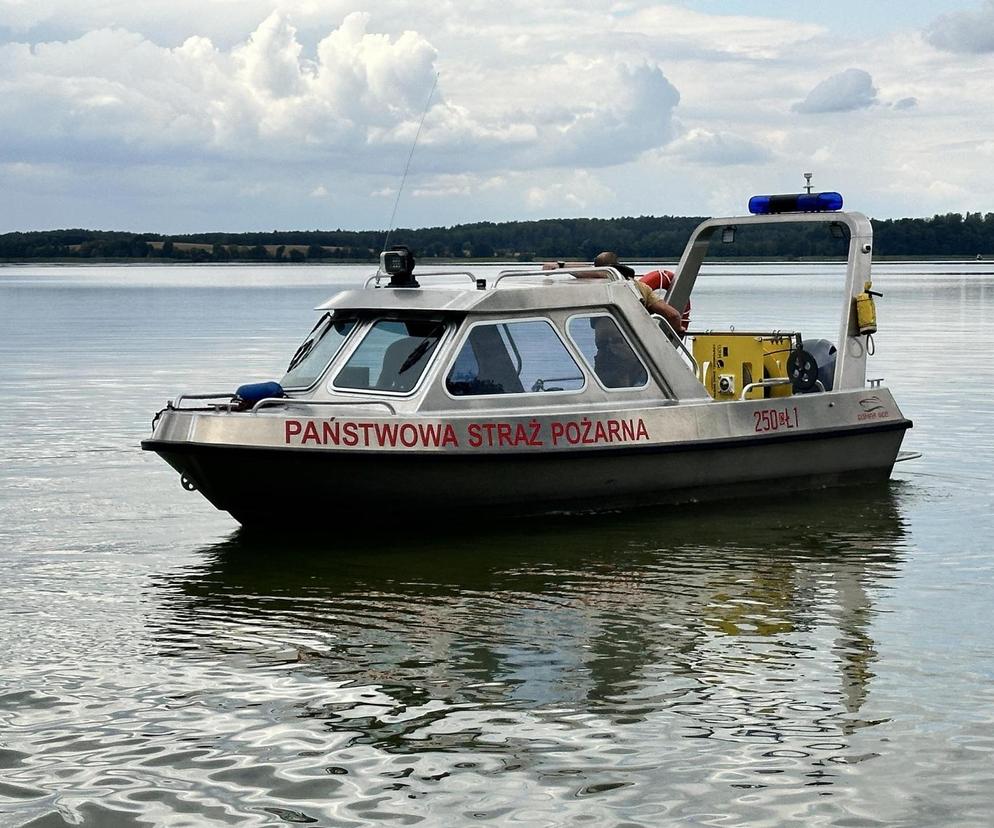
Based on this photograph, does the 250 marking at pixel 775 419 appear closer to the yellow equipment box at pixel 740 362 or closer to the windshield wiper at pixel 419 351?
the yellow equipment box at pixel 740 362

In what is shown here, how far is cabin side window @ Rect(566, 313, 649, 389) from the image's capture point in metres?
12.3

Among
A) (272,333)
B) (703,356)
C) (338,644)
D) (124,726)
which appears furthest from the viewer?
(272,333)

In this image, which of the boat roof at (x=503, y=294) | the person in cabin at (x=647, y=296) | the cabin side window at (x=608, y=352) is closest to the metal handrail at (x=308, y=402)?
the boat roof at (x=503, y=294)

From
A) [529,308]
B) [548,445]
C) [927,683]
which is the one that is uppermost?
[529,308]

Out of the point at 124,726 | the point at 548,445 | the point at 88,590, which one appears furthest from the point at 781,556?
the point at 124,726

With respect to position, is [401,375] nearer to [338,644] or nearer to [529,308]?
[529,308]

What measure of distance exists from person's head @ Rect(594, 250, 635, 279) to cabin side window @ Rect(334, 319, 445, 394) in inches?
81.5

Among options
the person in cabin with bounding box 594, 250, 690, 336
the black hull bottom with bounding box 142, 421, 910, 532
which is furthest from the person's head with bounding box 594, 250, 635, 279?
the black hull bottom with bounding box 142, 421, 910, 532

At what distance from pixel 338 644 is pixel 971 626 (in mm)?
3633

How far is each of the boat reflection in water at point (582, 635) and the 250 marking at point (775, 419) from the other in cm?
71

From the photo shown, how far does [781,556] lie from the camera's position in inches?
442

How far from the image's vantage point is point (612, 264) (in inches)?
529

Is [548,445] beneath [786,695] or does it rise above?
above

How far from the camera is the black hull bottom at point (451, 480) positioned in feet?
36.3
